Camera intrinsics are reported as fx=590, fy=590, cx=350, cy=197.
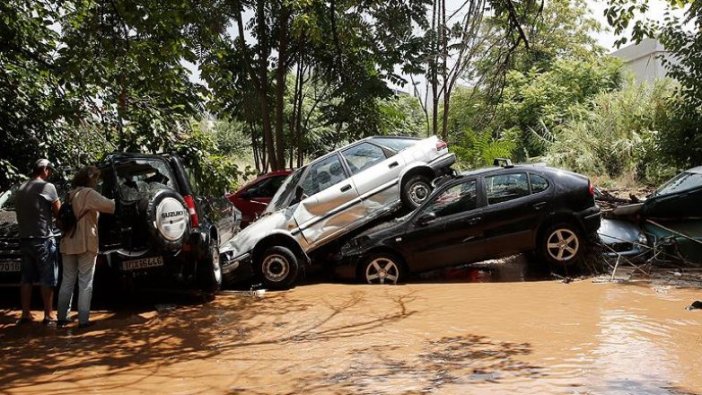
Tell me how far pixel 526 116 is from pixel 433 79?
544 inches

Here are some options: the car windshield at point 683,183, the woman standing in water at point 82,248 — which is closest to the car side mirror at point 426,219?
the car windshield at point 683,183

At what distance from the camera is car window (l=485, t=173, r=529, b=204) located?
27.0 feet

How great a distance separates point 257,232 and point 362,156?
2.04m

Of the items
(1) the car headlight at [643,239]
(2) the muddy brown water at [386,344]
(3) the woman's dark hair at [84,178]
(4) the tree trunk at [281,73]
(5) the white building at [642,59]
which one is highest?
(5) the white building at [642,59]

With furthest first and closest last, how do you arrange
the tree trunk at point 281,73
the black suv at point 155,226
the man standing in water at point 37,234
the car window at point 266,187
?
1. the tree trunk at point 281,73
2. the car window at point 266,187
3. the black suv at point 155,226
4. the man standing in water at point 37,234

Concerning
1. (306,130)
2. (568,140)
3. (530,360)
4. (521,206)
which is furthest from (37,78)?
(568,140)

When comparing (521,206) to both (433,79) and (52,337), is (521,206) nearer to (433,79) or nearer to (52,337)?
(52,337)

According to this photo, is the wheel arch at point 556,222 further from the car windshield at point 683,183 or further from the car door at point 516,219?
the car windshield at point 683,183

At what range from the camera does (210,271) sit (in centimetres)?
744

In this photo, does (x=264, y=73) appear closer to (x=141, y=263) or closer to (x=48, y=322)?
(x=141, y=263)

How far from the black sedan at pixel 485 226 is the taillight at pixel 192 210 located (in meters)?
2.24

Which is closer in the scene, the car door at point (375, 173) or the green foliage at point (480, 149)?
the car door at point (375, 173)

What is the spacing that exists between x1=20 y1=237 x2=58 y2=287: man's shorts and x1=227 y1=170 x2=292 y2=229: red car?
229 inches

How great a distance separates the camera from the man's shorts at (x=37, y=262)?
627cm
